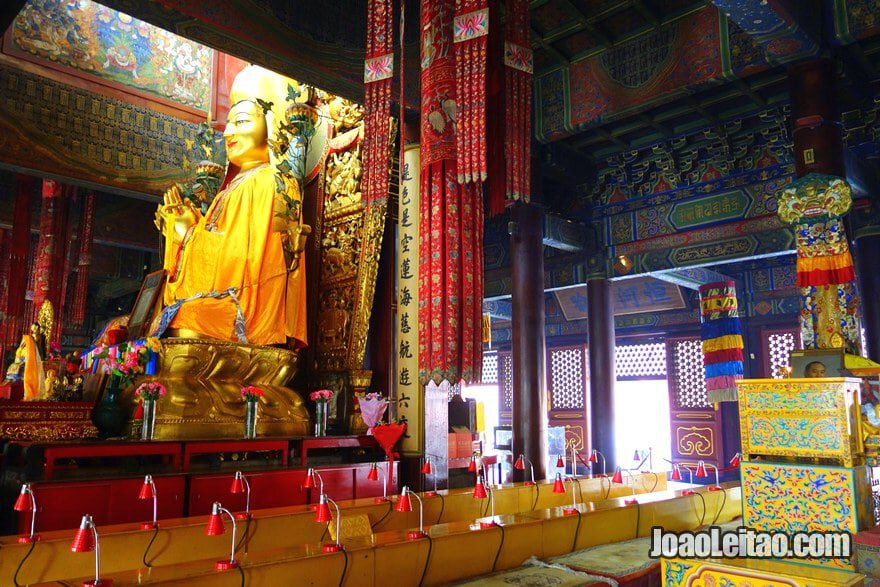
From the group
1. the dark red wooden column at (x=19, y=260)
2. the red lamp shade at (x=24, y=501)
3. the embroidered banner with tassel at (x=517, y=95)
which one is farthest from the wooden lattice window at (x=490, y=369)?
the red lamp shade at (x=24, y=501)

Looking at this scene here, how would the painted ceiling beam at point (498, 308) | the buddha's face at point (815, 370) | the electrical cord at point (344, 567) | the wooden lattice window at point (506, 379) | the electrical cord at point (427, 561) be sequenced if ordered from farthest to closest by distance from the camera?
the wooden lattice window at point (506, 379) → the painted ceiling beam at point (498, 308) → the buddha's face at point (815, 370) → the electrical cord at point (427, 561) → the electrical cord at point (344, 567)

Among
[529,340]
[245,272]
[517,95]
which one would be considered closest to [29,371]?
[245,272]

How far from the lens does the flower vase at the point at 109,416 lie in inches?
196

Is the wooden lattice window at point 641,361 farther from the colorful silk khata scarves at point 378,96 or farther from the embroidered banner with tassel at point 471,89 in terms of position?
the embroidered banner with tassel at point 471,89

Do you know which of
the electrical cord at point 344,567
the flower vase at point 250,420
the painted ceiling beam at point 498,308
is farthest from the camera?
the painted ceiling beam at point 498,308

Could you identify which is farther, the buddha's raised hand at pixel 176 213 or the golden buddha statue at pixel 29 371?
the buddha's raised hand at pixel 176 213

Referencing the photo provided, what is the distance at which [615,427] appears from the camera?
26.2 feet

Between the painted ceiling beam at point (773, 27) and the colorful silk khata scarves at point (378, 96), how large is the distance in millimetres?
2134

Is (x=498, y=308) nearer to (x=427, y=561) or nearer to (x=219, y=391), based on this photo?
(x=219, y=391)

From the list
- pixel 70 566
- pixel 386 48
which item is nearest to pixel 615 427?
pixel 386 48

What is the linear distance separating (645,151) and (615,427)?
3.39 m

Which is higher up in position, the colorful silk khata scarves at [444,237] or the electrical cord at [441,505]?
the colorful silk khata scarves at [444,237]

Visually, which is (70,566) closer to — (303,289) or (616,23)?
(303,289)

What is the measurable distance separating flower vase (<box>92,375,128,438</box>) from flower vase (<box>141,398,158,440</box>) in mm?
439
